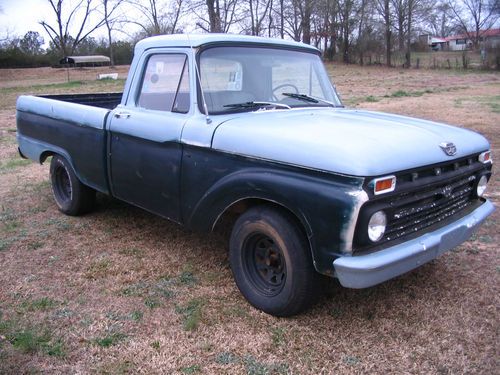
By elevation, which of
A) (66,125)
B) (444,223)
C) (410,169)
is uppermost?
(66,125)

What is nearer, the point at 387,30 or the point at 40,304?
the point at 40,304

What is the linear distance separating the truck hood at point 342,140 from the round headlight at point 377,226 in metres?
0.25

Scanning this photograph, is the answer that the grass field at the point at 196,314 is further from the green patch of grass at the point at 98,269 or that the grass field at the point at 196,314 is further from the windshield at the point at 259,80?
the windshield at the point at 259,80

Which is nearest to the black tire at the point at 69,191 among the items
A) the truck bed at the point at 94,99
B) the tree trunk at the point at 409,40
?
the truck bed at the point at 94,99

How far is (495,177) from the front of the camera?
6.58 meters

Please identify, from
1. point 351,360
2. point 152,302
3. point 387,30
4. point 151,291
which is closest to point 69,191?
point 151,291

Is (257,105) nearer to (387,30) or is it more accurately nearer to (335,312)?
(335,312)

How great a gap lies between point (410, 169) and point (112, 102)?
14.8 ft

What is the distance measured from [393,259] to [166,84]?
7.52ft

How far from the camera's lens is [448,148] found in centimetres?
321

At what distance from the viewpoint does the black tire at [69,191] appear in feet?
17.0

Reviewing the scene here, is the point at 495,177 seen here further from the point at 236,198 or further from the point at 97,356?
the point at 97,356

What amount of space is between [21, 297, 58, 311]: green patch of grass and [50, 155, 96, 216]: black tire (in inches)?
69.5

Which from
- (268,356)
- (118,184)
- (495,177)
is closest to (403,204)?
(268,356)
